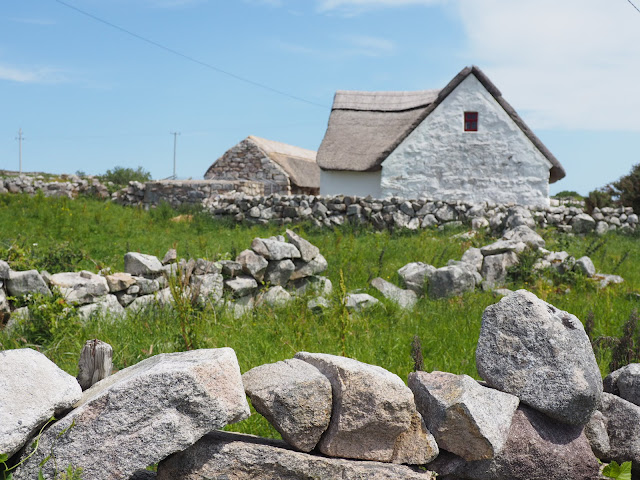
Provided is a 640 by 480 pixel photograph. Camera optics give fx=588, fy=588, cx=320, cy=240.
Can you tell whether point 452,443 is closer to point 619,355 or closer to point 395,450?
point 395,450

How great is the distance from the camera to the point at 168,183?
1939cm

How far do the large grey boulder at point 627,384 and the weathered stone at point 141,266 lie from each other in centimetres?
531

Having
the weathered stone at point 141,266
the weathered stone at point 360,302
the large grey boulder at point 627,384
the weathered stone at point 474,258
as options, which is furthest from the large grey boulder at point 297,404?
the weathered stone at point 474,258

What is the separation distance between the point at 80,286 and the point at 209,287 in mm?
1486

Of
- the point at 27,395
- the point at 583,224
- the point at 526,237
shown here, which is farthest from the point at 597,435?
the point at 583,224

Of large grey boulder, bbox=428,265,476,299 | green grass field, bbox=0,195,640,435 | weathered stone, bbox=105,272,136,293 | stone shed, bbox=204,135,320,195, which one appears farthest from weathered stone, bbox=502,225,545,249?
stone shed, bbox=204,135,320,195

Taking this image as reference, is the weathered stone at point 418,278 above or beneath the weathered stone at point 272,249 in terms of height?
beneath

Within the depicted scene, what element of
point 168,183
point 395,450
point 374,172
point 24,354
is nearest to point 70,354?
point 24,354

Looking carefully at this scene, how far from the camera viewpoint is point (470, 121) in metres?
19.5

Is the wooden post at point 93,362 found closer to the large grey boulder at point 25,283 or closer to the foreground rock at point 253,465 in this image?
the foreground rock at point 253,465

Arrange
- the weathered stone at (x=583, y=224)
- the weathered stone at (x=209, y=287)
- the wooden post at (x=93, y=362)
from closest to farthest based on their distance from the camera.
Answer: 1. the wooden post at (x=93, y=362)
2. the weathered stone at (x=209, y=287)
3. the weathered stone at (x=583, y=224)

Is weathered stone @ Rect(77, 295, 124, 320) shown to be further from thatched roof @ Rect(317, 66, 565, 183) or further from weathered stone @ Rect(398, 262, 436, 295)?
thatched roof @ Rect(317, 66, 565, 183)

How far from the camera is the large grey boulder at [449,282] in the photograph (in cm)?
841

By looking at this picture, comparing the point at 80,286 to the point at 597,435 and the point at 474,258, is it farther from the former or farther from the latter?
the point at 474,258
